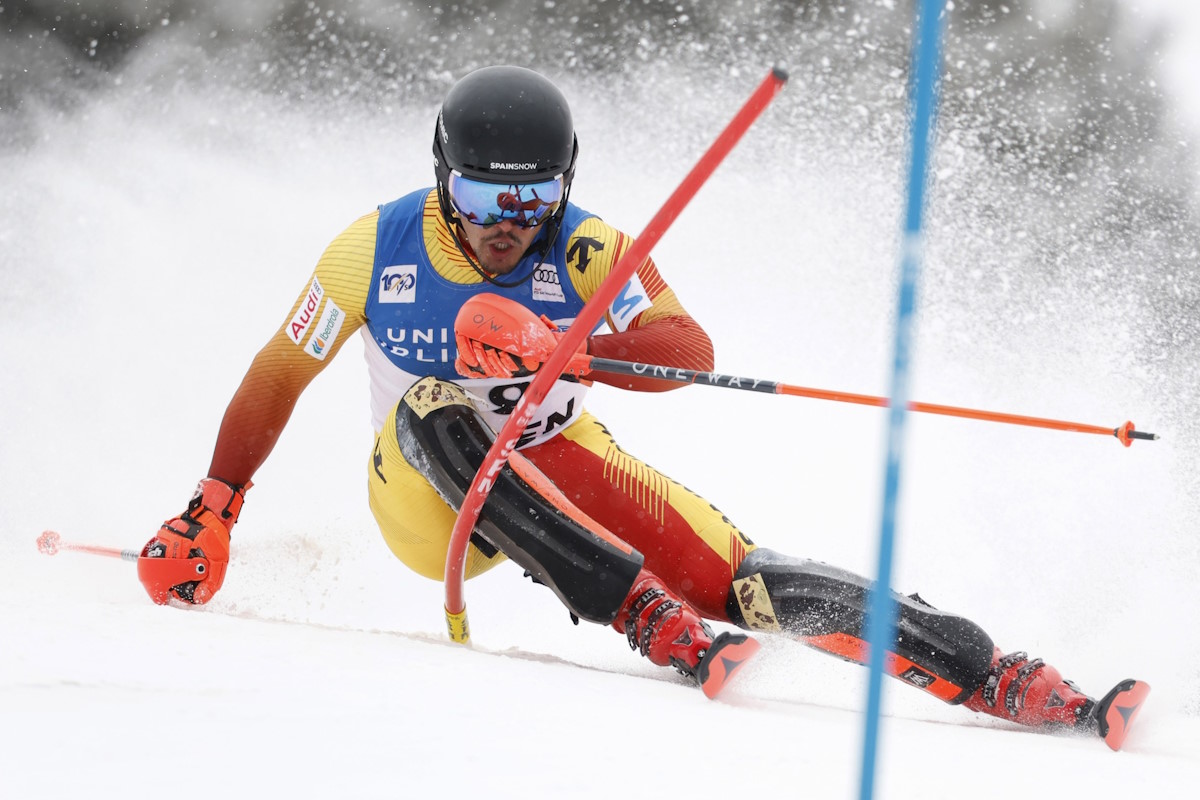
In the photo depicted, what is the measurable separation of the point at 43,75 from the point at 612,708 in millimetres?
5470

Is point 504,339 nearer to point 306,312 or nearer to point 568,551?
point 568,551

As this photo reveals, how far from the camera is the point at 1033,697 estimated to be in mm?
1862

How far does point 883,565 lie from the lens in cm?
88

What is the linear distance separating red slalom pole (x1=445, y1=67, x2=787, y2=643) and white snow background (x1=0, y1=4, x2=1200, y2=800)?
155mm

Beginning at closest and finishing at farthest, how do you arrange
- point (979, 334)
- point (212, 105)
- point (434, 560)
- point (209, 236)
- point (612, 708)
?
point (612, 708) < point (434, 560) < point (979, 334) < point (209, 236) < point (212, 105)

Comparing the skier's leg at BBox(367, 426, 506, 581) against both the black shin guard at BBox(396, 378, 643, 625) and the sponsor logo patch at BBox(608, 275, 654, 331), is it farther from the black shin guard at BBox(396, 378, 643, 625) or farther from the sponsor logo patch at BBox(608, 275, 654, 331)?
the sponsor logo patch at BBox(608, 275, 654, 331)

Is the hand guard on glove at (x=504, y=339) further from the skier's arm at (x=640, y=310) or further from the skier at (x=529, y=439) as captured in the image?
the skier's arm at (x=640, y=310)

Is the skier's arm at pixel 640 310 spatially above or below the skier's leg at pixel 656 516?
above

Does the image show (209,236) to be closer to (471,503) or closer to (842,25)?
(842,25)

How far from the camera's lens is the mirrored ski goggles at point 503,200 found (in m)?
2.05

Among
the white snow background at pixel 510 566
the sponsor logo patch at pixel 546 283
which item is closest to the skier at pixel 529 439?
the sponsor logo patch at pixel 546 283

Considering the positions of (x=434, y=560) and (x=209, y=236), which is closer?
(x=434, y=560)

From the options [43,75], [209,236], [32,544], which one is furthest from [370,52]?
[32,544]

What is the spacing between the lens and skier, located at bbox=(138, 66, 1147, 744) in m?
1.91
